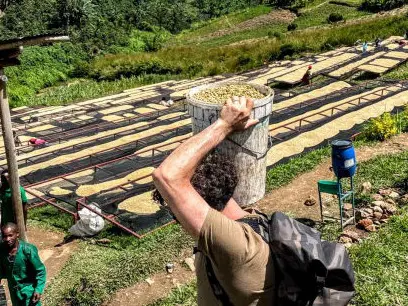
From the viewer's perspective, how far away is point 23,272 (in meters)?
4.92

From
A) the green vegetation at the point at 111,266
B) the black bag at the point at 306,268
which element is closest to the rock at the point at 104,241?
the green vegetation at the point at 111,266

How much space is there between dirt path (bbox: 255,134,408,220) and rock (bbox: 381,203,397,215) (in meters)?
1.04

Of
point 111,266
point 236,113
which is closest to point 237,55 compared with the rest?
point 111,266

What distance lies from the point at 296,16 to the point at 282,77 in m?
29.4

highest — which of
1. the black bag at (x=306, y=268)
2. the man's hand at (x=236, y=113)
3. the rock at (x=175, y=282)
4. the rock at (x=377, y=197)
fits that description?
the man's hand at (x=236, y=113)

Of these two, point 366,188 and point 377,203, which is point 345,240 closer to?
point 377,203

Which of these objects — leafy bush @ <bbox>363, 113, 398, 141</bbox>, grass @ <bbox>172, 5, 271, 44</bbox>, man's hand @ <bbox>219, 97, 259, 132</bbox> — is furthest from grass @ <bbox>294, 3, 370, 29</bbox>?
man's hand @ <bbox>219, 97, 259, 132</bbox>

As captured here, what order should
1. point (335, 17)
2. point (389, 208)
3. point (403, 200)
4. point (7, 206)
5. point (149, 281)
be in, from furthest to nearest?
point (335, 17)
point (403, 200)
point (7, 206)
point (389, 208)
point (149, 281)

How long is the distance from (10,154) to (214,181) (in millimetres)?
4536

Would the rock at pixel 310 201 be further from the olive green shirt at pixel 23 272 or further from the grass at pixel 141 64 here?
the grass at pixel 141 64

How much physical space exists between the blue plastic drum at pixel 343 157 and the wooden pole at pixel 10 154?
430 centimetres

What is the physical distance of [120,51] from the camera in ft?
132

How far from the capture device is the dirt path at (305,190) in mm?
8211

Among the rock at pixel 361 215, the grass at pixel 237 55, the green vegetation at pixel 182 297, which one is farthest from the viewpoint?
the grass at pixel 237 55
